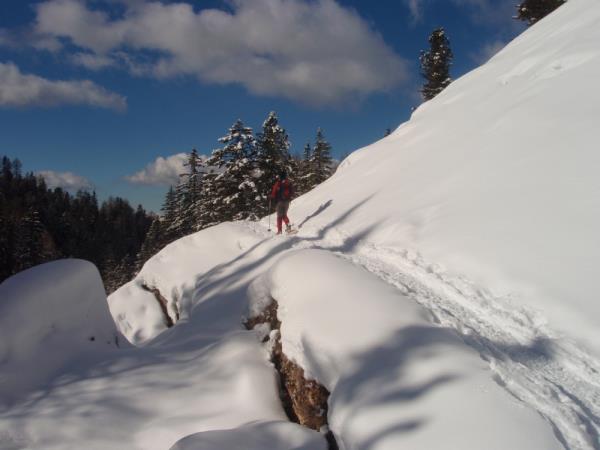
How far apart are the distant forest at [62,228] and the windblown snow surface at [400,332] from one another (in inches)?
1770

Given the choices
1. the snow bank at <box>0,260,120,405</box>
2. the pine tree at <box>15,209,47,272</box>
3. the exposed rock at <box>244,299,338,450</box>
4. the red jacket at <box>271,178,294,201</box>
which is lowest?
the exposed rock at <box>244,299,338,450</box>

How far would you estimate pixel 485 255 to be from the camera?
710 cm

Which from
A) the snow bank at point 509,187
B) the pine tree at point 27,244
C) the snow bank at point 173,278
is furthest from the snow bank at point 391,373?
the pine tree at point 27,244

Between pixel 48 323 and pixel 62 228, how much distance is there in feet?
279

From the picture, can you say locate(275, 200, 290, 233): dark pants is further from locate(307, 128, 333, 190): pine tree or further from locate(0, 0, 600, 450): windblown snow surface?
locate(307, 128, 333, 190): pine tree

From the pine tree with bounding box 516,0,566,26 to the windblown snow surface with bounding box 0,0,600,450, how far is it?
2860 cm

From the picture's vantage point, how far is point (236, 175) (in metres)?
26.8

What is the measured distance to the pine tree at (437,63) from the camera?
37.6 m

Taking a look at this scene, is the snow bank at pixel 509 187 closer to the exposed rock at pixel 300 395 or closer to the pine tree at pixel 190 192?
the exposed rock at pixel 300 395

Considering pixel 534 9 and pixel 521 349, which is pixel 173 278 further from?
pixel 534 9

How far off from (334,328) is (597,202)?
6223mm

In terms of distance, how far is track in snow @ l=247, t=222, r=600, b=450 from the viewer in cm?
354

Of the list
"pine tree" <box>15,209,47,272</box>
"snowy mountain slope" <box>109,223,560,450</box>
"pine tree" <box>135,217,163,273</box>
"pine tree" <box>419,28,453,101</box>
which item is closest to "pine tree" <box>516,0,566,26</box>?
"pine tree" <box>419,28,453,101</box>

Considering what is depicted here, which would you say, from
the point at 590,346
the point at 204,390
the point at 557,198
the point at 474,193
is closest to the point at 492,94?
the point at 474,193
